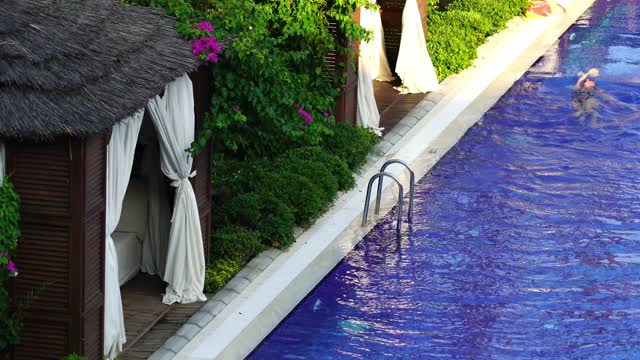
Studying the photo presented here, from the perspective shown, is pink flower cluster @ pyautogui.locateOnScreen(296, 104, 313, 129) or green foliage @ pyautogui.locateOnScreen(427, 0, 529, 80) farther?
green foliage @ pyautogui.locateOnScreen(427, 0, 529, 80)

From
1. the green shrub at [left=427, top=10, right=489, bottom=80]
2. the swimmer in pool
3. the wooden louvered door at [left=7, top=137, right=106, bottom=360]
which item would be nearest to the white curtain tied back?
the green shrub at [left=427, top=10, right=489, bottom=80]

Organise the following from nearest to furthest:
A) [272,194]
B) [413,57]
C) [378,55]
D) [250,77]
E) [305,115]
A: 1. [250,77]
2. [305,115]
3. [272,194]
4. [413,57]
5. [378,55]

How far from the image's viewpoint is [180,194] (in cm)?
1363

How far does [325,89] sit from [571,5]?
43.5 feet

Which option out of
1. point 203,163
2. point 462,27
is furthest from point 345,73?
point 462,27

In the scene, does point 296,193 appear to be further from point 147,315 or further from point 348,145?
point 147,315

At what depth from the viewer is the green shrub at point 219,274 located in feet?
46.4

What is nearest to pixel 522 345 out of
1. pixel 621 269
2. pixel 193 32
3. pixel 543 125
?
pixel 621 269

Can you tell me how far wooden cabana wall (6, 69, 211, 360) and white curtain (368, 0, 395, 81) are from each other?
10.4m

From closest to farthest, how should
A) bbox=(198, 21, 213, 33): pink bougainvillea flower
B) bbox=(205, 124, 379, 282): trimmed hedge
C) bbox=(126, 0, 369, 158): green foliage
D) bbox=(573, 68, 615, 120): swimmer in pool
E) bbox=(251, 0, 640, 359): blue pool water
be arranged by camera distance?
1. bbox=(198, 21, 213, 33): pink bougainvillea flower
2. bbox=(126, 0, 369, 158): green foliage
3. bbox=(251, 0, 640, 359): blue pool water
4. bbox=(205, 124, 379, 282): trimmed hedge
5. bbox=(573, 68, 615, 120): swimmer in pool

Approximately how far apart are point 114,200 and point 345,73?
21.5 feet

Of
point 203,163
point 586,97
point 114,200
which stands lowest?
point 586,97

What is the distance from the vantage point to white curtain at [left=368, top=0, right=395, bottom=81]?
2162 cm

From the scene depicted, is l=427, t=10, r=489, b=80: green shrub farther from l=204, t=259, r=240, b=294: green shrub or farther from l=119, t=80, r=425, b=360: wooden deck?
l=119, t=80, r=425, b=360: wooden deck
